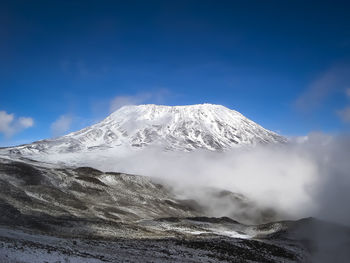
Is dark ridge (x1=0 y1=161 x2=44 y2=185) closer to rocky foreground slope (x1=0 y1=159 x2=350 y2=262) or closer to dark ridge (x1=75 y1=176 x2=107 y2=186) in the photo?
rocky foreground slope (x1=0 y1=159 x2=350 y2=262)

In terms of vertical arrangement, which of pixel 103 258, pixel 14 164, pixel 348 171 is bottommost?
pixel 103 258

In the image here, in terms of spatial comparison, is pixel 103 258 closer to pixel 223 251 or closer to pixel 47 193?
pixel 223 251

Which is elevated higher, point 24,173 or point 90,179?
point 90,179

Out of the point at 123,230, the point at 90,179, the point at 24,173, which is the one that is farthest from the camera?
the point at 90,179

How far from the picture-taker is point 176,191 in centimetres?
12925

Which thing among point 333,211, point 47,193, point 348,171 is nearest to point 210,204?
point 333,211

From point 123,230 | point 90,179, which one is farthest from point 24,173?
point 123,230

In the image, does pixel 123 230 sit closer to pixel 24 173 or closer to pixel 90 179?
pixel 24 173

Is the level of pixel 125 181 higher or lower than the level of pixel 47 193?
higher

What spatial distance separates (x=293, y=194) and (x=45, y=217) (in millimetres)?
125357

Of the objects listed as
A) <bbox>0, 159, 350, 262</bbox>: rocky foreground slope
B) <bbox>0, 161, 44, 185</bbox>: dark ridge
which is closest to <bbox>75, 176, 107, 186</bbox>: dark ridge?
<bbox>0, 159, 350, 262</bbox>: rocky foreground slope

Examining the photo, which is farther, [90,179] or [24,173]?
[90,179]

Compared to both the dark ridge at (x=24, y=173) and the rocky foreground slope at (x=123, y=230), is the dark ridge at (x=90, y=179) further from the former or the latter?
the dark ridge at (x=24, y=173)

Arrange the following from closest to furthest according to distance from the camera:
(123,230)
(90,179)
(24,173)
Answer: (123,230)
(24,173)
(90,179)
